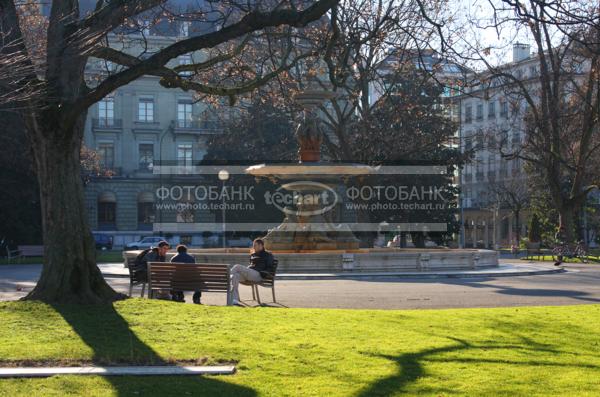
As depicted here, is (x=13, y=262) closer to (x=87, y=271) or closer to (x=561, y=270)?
(x=561, y=270)

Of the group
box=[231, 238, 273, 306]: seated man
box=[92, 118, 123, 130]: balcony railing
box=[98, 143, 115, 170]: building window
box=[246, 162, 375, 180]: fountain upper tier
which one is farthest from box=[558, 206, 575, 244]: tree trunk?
box=[92, 118, 123, 130]: balcony railing

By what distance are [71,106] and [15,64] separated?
2001 millimetres

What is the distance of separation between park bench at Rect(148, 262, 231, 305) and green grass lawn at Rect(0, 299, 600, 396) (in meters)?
2.05

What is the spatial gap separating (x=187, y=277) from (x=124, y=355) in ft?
20.1

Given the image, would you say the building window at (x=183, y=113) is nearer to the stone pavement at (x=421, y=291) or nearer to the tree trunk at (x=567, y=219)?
the tree trunk at (x=567, y=219)

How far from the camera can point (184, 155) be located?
76.4 m

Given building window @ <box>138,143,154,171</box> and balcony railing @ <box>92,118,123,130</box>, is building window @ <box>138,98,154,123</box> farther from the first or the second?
building window @ <box>138,143,154,171</box>

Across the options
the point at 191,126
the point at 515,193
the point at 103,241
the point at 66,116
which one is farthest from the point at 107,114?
the point at 66,116

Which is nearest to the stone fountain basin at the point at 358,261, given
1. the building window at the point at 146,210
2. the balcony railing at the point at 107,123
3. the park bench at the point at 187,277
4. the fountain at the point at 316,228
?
the fountain at the point at 316,228

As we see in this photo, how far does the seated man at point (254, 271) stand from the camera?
16.1m

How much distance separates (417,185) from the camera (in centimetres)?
5131

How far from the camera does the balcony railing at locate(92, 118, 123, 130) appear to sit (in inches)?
2913

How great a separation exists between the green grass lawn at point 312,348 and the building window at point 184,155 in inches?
2522

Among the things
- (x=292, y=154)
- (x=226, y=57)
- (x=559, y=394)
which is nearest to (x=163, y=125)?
(x=292, y=154)
